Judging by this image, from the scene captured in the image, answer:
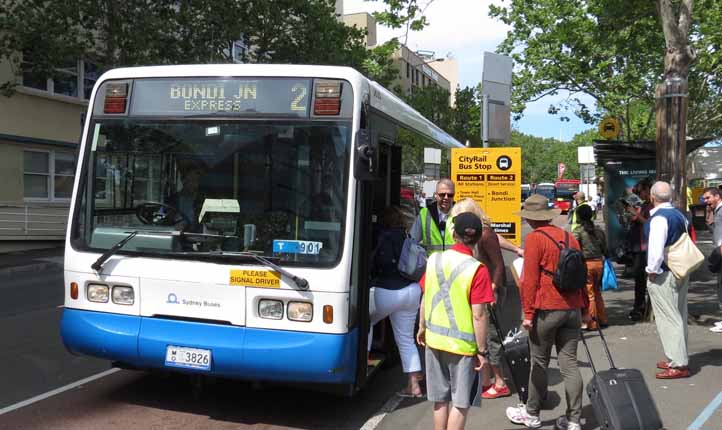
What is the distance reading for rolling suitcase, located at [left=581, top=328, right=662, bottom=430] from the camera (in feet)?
14.4

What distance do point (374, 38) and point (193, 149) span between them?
177 ft

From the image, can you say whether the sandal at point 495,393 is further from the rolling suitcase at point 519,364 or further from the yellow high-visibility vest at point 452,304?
the yellow high-visibility vest at point 452,304

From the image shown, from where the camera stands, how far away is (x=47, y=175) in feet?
70.1

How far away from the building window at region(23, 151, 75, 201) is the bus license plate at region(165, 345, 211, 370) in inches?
691

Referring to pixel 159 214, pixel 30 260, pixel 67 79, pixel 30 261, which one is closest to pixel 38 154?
pixel 67 79

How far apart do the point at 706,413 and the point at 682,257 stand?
1442 millimetres

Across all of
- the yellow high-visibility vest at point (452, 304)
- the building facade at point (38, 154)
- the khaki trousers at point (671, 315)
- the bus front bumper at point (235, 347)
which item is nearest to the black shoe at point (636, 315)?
the khaki trousers at point (671, 315)

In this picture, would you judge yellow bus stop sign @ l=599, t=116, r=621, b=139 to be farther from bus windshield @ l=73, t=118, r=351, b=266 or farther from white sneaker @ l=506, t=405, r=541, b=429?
bus windshield @ l=73, t=118, r=351, b=266

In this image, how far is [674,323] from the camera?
609cm

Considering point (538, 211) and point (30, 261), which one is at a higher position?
point (538, 211)

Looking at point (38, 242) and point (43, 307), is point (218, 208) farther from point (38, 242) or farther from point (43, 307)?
point (38, 242)

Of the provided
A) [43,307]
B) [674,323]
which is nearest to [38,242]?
[43,307]

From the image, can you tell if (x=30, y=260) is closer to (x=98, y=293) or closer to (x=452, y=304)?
(x=98, y=293)

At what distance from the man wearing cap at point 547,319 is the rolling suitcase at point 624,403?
235 mm
